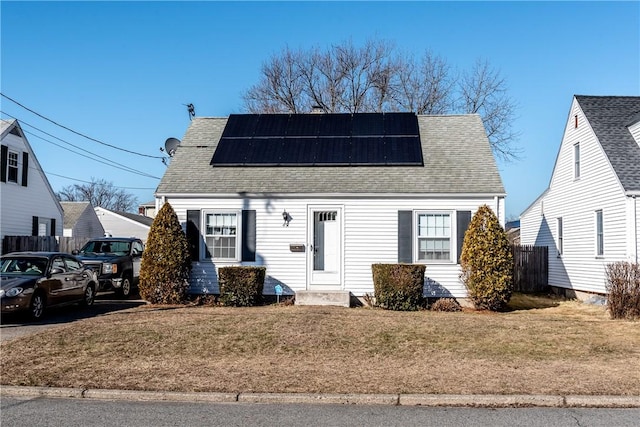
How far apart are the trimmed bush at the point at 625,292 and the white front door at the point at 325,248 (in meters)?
6.86

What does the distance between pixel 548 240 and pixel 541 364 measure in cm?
1557

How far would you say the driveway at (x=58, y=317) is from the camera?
37.9 feet

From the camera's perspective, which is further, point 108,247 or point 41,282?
point 108,247

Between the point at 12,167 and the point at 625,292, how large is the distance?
24.4m

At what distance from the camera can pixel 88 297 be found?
1526cm

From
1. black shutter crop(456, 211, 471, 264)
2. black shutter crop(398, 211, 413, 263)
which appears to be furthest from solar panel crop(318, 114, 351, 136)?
black shutter crop(456, 211, 471, 264)

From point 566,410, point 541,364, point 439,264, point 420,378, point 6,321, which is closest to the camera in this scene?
point 566,410

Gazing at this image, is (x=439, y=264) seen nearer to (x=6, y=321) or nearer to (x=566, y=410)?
(x=566, y=410)

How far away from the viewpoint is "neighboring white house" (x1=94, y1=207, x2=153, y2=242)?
53938 millimetres

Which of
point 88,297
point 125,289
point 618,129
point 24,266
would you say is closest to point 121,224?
point 125,289

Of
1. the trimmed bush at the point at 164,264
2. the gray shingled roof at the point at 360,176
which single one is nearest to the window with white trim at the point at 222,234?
the gray shingled roof at the point at 360,176

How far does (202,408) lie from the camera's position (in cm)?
691

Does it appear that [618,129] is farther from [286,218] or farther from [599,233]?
[286,218]

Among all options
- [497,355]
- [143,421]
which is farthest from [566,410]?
[143,421]
